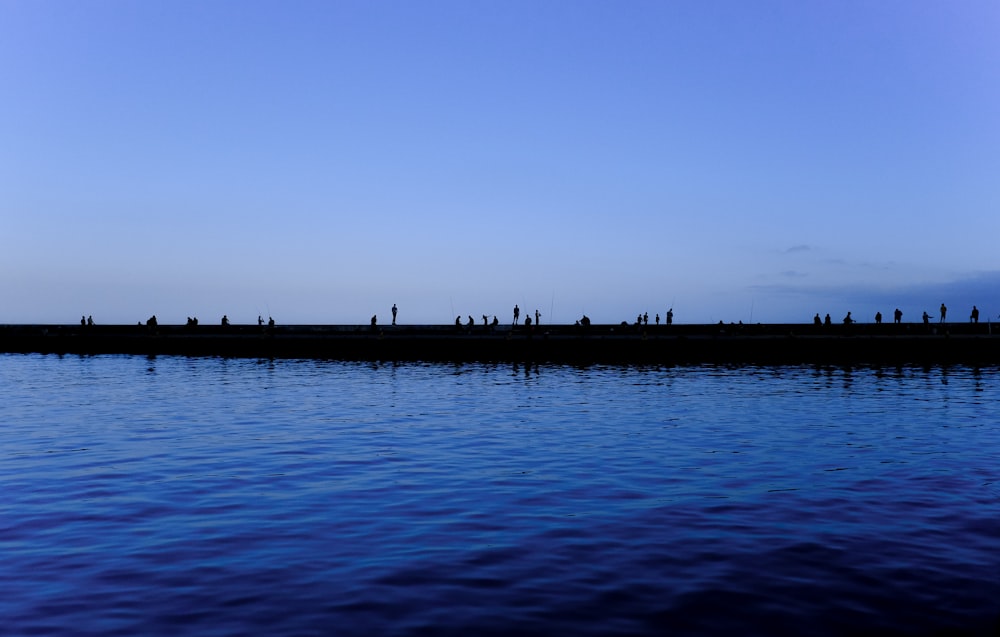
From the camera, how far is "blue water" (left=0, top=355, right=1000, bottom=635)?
9.74 metres

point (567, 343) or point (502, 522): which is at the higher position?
point (567, 343)

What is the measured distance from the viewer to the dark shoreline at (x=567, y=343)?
65125mm

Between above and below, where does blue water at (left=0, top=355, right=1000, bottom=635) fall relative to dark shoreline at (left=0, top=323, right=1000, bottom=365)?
below

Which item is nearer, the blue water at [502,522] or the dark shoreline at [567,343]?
the blue water at [502,522]

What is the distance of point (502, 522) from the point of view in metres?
14.3

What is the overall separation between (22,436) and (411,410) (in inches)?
533

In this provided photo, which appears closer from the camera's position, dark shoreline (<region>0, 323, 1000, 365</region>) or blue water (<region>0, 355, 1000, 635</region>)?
blue water (<region>0, 355, 1000, 635</region>)

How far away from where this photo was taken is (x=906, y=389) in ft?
135

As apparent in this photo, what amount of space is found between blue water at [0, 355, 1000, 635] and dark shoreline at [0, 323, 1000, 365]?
115ft

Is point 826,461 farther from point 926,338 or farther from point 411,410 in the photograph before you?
point 926,338

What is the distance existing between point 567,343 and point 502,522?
56.2 metres

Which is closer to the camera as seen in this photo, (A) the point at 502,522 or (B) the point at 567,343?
(A) the point at 502,522

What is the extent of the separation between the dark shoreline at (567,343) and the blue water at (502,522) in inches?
1378

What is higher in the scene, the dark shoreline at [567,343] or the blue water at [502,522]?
the dark shoreline at [567,343]
